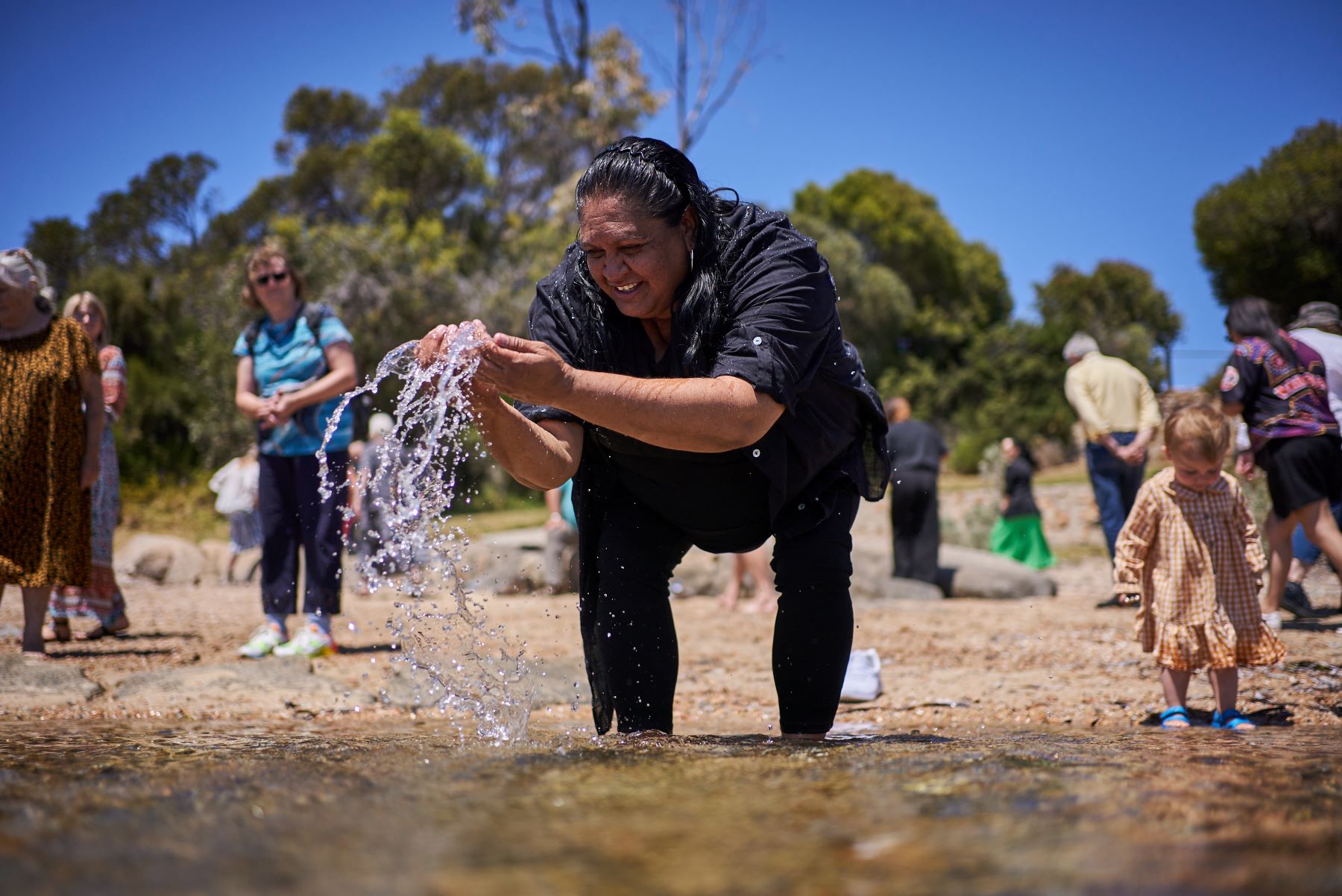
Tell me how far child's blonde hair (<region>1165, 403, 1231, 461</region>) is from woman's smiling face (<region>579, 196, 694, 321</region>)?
2.41 meters

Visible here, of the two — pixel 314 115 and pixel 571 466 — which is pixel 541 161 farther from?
pixel 571 466

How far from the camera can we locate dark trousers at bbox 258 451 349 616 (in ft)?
18.4

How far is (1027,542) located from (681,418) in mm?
10122

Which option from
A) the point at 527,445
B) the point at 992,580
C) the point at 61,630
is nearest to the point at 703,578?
the point at 992,580

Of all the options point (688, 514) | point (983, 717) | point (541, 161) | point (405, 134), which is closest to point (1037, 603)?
point (983, 717)

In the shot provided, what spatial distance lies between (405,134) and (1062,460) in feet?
66.2

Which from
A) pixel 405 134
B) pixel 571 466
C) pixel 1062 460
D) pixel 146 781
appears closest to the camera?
pixel 146 781

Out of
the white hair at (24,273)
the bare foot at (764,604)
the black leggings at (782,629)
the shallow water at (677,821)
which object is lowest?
the bare foot at (764,604)

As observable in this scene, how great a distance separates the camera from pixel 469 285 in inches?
969

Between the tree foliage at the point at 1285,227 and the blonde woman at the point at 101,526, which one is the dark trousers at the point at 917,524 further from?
the tree foliage at the point at 1285,227

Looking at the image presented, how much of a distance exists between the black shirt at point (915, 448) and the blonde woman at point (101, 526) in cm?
620

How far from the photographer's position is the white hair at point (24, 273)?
5109mm

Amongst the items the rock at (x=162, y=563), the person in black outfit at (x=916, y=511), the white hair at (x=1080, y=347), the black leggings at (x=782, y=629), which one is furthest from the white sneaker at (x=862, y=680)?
the rock at (x=162, y=563)

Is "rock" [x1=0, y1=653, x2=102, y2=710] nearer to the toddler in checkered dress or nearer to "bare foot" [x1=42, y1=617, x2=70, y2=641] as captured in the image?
"bare foot" [x1=42, y1=617, x2=70, y2=641]
